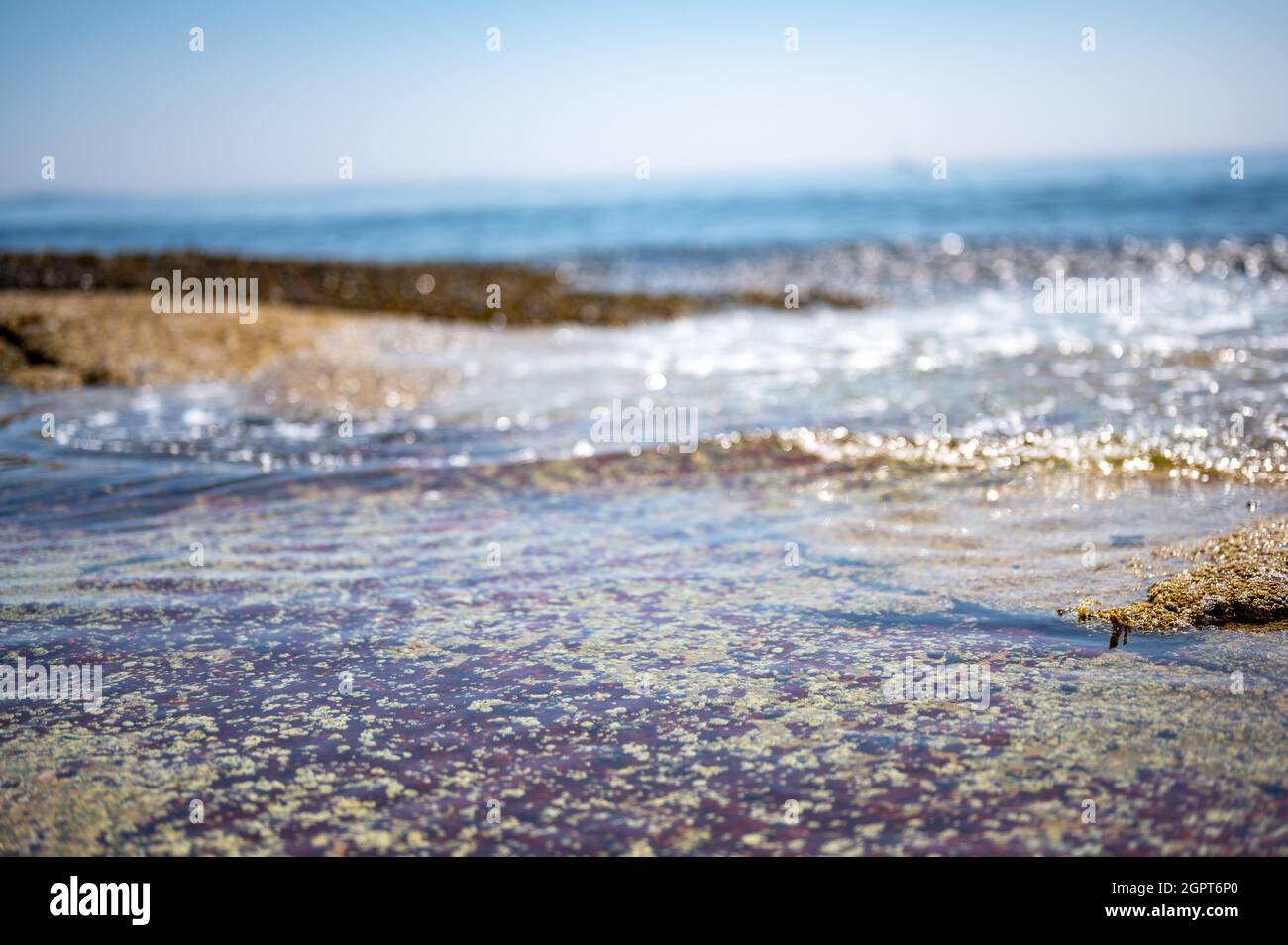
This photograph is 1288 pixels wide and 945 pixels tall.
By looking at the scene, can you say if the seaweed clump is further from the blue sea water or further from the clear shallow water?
the blue sea water

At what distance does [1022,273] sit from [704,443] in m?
10.6

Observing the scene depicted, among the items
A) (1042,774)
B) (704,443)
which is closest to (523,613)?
(1042,774)

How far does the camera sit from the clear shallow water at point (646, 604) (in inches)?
95.7

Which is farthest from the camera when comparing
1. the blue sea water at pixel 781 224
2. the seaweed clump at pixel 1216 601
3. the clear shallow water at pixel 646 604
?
the blue sea water at pixel 781 224

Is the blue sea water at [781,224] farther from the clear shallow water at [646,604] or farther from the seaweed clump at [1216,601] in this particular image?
the seaweed clump at [1216,601]

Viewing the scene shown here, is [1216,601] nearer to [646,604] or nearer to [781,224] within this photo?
[646,604]

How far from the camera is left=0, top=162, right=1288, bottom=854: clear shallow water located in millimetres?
2430

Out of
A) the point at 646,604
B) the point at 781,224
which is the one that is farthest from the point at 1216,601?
the point at 781,224

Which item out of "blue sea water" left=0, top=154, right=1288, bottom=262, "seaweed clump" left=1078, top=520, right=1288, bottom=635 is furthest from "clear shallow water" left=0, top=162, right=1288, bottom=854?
"blue sea water" left=0, top=154, right=1288, bottom=262

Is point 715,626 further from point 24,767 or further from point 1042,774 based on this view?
point 24,767

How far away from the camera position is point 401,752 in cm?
271

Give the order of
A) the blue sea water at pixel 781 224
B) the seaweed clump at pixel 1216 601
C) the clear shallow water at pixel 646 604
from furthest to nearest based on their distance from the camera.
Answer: the blue sea water at pixel 781 224, the seaweed clump at pixel 1216 601, the clear shallow water at pixel 646 604

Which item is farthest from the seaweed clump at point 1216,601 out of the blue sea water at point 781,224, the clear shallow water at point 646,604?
the blue sea water at point 781,224

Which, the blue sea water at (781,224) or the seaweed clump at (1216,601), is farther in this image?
the blue sea water at (781,224)
